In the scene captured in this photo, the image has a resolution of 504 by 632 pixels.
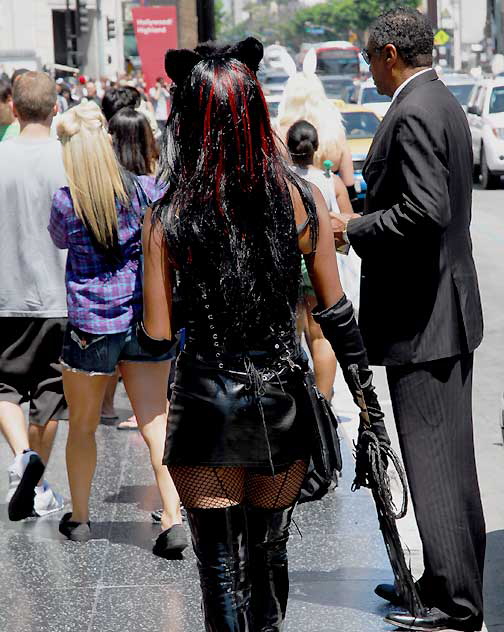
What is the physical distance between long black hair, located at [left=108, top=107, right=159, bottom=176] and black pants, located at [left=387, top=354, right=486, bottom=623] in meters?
2.17

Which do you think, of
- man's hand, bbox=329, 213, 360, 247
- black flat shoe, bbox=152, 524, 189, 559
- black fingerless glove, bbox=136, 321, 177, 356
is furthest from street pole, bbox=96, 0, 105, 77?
black fingerless glove, bbox=136, 321, 177, 356

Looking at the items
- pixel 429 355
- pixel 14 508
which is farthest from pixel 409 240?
pixel 14 508

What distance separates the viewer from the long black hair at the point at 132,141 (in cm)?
593

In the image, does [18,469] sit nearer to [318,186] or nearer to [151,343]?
[318,186]

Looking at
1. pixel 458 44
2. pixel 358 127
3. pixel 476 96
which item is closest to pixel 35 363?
pixel 358 127

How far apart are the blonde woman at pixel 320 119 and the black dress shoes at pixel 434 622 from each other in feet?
11.8

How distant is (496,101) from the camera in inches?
917

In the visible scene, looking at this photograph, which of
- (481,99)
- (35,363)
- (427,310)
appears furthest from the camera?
(481,99)

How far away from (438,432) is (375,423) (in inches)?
25.3

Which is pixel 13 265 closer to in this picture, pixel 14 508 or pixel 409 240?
pixel 14 508

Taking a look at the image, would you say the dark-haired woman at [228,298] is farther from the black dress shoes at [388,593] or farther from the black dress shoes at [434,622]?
the black dress shoes at [388,593]

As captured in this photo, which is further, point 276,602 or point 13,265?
point 13,265

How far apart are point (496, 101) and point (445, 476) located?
65.6 feet

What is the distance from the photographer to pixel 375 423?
11.8 ft
